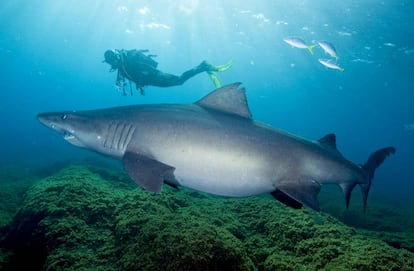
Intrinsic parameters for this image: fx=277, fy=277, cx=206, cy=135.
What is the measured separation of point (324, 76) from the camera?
59.3 m

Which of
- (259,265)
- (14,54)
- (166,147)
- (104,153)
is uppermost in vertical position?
(14,54)

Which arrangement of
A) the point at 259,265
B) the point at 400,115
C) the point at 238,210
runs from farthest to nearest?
the point at 400,115 → the point at 238,210 → the point at 259,265

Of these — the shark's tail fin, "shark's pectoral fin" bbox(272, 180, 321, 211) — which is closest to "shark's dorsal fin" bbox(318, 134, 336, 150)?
the shark's tail fin

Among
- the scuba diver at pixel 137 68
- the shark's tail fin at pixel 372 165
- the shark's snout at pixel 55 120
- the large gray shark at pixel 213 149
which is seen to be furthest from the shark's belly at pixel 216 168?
the scuba diver at pixel 137 68

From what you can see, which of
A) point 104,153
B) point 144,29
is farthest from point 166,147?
point 144,29

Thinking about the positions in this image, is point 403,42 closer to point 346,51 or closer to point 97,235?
point 346,51

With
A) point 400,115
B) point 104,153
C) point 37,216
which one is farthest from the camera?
point 400,115

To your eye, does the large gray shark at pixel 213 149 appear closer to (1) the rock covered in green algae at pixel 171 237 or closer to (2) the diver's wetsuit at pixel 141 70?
(1) the rock covered in green algae at pixel 171 237

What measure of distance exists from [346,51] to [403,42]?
7.56m

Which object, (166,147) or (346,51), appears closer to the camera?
(166,147)

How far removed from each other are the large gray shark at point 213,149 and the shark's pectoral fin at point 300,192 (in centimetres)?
1

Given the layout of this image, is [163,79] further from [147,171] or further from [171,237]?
[171,237]

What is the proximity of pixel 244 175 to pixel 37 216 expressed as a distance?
146 inches

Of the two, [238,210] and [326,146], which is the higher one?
[326,146]
